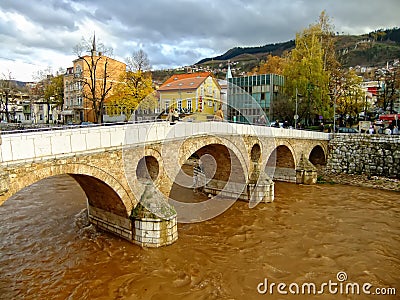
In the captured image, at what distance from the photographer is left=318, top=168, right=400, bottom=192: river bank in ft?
61.8

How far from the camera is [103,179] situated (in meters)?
8.64

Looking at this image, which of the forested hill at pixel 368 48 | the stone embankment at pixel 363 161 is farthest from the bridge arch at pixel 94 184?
the forested hill at pixel 368 48

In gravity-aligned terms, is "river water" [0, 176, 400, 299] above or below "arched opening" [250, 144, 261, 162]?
below

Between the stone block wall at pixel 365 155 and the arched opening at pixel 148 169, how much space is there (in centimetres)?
Result: 1624

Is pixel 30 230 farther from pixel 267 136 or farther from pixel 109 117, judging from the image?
pixel 109 117

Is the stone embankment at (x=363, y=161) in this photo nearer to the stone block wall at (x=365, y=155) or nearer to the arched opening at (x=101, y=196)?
the stone block wall at (x=365, y=155)

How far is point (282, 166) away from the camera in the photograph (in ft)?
67.0

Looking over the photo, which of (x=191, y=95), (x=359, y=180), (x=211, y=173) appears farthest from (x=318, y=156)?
(x=191, y=95)

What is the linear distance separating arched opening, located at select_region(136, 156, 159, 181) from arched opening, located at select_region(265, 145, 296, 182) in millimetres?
10635

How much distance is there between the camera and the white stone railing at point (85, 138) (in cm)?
660

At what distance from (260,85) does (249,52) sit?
122146mm

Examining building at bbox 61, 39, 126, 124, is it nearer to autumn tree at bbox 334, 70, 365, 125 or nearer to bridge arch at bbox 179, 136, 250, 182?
bridge arch at bbox 179, 136, 250, 182

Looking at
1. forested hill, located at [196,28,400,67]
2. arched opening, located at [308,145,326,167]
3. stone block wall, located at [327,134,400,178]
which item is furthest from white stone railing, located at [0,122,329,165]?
forested hill, located at [196,28,400,67]

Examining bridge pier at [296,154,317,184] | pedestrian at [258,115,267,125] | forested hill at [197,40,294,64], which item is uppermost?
forested hill at [197,40,294,64]
